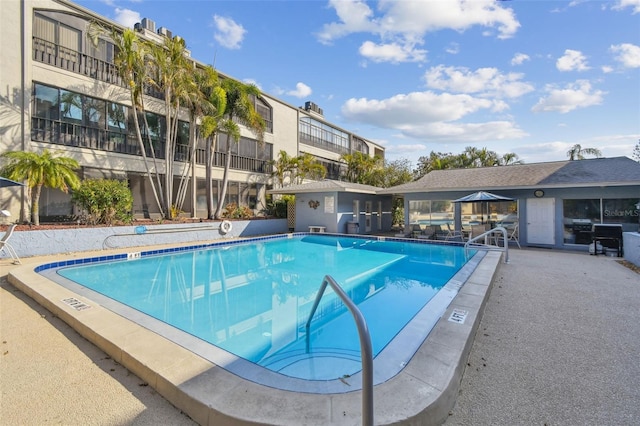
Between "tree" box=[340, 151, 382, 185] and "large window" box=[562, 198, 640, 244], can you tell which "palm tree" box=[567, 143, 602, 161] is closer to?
"tree" box=[340, 151, 382, 185]

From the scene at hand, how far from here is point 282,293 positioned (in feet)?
22.9

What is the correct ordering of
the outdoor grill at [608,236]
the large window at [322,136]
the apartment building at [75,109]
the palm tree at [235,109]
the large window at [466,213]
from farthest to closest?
the large window at [322,136] < the palm tree at [235,109] < the large window at [466,213] < the apartment building at [75,109] < the outdoor grill at [608,236]

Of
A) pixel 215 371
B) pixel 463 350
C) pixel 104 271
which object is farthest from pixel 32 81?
pixel 463 350

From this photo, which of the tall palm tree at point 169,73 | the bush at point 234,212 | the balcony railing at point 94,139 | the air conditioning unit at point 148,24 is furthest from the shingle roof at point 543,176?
the air conditioning unit at point 148,24

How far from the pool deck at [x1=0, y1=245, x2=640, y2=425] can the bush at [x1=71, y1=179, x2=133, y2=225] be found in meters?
8.12

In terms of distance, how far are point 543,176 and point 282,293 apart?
13439 millimetres

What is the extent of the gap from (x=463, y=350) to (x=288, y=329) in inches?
106

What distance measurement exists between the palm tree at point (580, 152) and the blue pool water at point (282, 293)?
79.4ft

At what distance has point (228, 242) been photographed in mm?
13680

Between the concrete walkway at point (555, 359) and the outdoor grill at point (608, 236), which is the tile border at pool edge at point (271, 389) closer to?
the concrete walkway at point (555, 359)

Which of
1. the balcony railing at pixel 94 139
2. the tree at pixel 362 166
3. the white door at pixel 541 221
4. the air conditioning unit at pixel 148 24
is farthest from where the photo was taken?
the tree at pixel 362 166

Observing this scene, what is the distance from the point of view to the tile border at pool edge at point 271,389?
226 centimetres

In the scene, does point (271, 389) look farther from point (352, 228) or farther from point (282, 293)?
point (352, 228)

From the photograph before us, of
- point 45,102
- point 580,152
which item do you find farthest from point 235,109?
point 580,152
